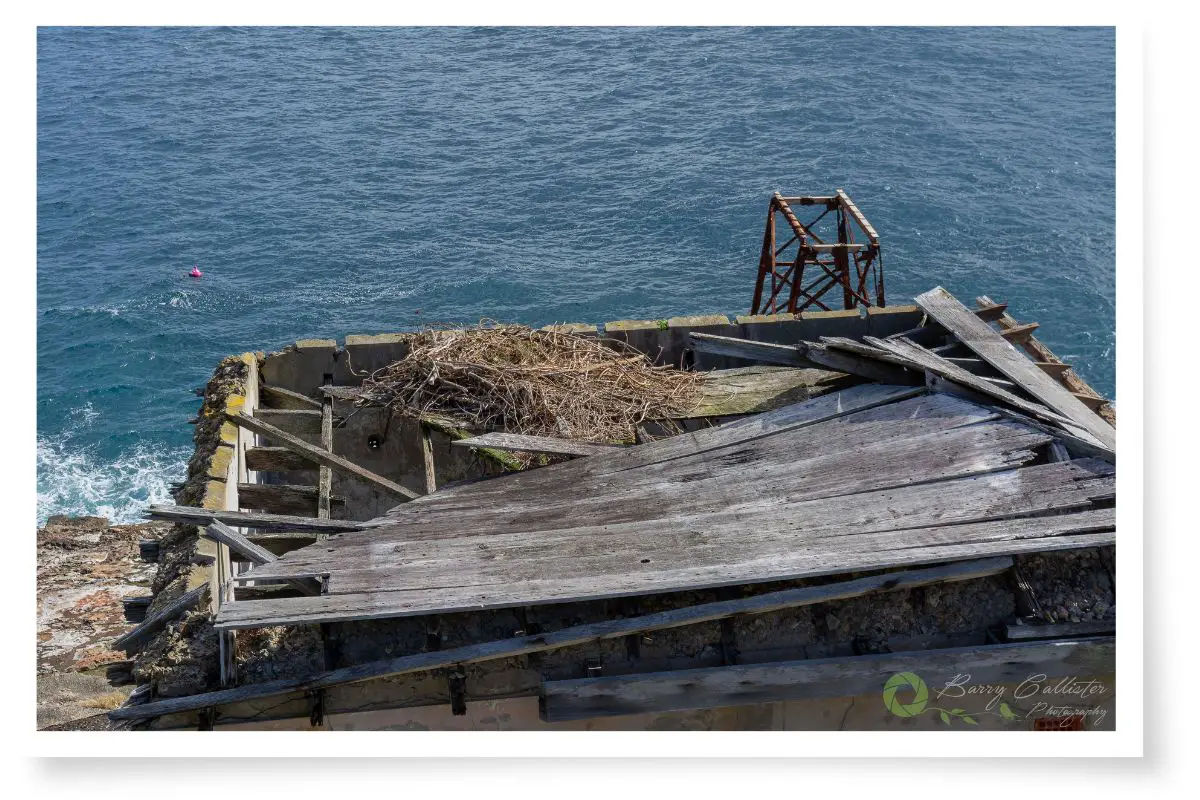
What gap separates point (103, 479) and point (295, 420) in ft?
56.8

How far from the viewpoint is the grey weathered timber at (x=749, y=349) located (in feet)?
44.8

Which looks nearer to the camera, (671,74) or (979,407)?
(979,407)

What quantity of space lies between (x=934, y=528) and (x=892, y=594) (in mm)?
671

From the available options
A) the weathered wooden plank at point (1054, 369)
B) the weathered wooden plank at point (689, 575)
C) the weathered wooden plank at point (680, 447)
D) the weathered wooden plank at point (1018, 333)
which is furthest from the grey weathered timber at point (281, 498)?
the weathered wooden plank at point (1018, 333)

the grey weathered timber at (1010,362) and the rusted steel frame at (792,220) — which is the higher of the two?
the rusted steel frame at (792,220)

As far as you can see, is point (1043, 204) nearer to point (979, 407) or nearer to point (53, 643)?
point (979, 407)

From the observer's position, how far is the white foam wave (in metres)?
27.3

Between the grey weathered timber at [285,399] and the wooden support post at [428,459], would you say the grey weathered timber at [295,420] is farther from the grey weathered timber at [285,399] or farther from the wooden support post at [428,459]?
the wooden support post at [428,459]

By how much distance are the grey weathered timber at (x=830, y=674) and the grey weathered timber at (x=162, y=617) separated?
3.17 meters

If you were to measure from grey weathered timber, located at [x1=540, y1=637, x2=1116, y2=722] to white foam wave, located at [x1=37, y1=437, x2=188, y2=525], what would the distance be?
20841 mm

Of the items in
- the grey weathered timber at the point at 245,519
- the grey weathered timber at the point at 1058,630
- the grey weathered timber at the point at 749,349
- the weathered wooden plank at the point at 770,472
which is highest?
the grey weathered timber at the point at 749,349

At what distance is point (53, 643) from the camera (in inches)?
719

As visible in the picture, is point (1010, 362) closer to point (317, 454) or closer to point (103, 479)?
point (317, 454)
